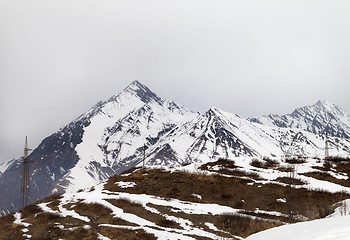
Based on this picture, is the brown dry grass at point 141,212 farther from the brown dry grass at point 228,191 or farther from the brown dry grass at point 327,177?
the brown dry grass at point 327,177

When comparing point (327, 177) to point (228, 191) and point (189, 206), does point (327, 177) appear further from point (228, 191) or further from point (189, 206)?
point (189, 206)

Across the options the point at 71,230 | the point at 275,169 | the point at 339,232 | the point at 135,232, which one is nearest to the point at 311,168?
the point at 275,169

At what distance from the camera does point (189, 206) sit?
27.8 metres

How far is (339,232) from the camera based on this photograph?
21.2ft

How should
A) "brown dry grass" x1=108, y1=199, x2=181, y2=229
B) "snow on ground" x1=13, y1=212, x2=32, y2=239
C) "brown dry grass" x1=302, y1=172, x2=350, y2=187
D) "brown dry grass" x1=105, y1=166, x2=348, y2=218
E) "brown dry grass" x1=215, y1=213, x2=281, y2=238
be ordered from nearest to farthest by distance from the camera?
"brown dry grass" x1=215, y1=213, x2=281, y2=238 → "snow on ground" x1=13, y1=212, x2=32, y2=239 → "brown dry grass" x1=108, y1=199, x2=181, y2=229 → "brown dry grass" x1=105, y1=166, x2=348, y2=218 → "brown dry grass" x1=302, y1=172, x2=350, y2=187

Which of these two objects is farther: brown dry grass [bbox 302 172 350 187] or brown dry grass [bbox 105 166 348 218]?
brown dry grass [bbox 302 172 350 187]

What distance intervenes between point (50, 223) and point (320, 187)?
27747mm

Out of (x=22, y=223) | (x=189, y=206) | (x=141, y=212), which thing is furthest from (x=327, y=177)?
(x=22, y=223)

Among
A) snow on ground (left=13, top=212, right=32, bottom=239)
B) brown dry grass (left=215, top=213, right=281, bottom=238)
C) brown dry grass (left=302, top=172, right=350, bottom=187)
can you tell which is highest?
brown dry grass (left=302, top=172, right=350, bottom=187)

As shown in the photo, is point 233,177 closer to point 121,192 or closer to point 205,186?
point 205,186

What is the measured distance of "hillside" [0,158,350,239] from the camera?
67.9 feet

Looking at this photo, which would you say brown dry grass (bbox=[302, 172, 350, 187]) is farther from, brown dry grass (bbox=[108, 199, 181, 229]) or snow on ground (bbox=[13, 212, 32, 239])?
snow on ground (bbox=[13, 212, 32, 239])

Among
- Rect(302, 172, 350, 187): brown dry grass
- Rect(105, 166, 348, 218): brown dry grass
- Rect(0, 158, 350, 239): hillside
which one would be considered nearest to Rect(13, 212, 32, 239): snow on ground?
Rect(0, 158, 350, 239): hillside

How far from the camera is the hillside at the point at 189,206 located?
2070 cm
